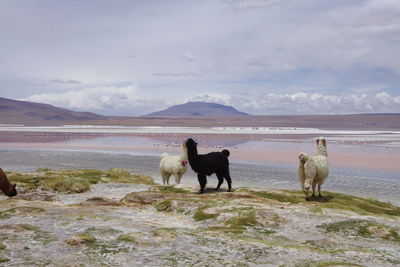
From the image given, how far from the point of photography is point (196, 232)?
1272 cm

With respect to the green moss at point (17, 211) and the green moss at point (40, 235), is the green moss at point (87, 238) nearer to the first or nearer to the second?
the green moss at point (40, 235)

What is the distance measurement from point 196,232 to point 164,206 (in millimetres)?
4439

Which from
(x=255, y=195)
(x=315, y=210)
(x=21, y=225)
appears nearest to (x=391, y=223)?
(x=315, y=210)

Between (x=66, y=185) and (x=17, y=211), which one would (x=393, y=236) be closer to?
(x=17, y=211)

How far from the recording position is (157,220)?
14992 millimetres

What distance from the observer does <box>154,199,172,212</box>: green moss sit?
16672 millimetres

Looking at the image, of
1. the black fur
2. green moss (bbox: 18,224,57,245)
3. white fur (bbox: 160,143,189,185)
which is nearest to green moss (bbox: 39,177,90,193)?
white fur (bbox: 160,143,189,185)

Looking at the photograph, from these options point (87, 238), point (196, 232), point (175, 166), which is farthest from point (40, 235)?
point (175, 166)

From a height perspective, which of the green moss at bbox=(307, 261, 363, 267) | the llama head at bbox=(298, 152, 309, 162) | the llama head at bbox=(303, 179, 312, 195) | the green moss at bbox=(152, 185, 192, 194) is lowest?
the green moss at bbox=(152, 185, 192, 194)

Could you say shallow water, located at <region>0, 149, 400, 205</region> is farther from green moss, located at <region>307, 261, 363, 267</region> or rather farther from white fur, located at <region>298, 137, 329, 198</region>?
green moss, located at <region>307, 261, 363, 267</region>

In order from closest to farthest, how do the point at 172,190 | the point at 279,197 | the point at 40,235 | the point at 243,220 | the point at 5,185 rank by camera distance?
the point at 40,235, the point at 243,220, the point at 5,185, the point at 279,197, the point at 172,190

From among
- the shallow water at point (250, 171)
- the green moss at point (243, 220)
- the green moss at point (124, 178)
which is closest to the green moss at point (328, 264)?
the green moss at point (243, 220)

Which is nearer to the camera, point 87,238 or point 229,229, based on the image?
point 87,238

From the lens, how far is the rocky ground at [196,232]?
9963 millimetres
